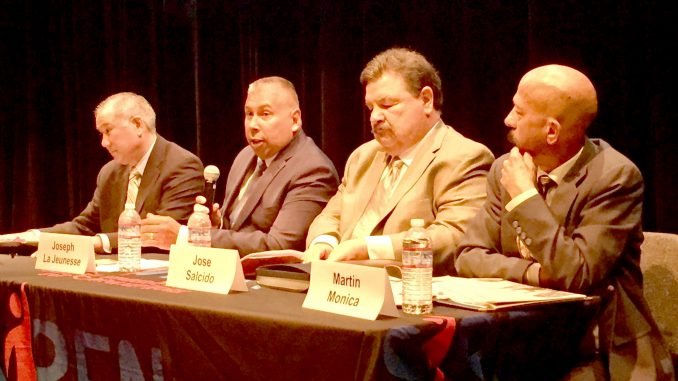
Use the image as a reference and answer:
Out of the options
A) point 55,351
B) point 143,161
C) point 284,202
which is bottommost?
point 55,351

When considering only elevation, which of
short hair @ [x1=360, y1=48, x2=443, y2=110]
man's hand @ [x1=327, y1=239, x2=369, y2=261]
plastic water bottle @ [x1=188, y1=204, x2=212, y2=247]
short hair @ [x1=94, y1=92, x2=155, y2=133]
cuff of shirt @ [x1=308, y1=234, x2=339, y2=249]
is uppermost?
short hair @ [x1=360, y1=48, x2=443, y2=110]

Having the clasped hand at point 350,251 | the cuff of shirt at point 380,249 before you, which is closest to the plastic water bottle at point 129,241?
the clasped hand at point 350,251

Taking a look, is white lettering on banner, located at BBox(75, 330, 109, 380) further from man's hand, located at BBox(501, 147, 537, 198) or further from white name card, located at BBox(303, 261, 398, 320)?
man's hand, located at BBox(501, 147, 537, 198)

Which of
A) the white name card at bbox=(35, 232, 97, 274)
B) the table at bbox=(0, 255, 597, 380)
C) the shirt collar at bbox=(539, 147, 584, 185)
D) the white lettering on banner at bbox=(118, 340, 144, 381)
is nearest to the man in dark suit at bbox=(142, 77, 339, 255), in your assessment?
the white name card at bbox=(35, 232, 97, 274)

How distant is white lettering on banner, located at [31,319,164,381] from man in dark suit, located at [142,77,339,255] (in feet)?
3.38

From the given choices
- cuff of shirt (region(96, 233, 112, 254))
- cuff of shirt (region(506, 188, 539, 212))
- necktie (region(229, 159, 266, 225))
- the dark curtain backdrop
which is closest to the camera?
cuff of shirt (region(506, 188, 539, 212))

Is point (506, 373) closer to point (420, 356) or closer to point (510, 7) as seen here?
point (420, 356)

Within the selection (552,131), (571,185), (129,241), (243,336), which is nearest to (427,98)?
(552,131)

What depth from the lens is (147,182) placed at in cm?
394

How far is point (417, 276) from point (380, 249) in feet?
3.07

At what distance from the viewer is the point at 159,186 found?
390 centimetres

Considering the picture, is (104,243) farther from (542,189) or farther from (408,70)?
(542,189)

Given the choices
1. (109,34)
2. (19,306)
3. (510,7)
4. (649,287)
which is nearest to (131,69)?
(109,34)

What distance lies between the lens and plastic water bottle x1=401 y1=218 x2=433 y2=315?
184 cm
